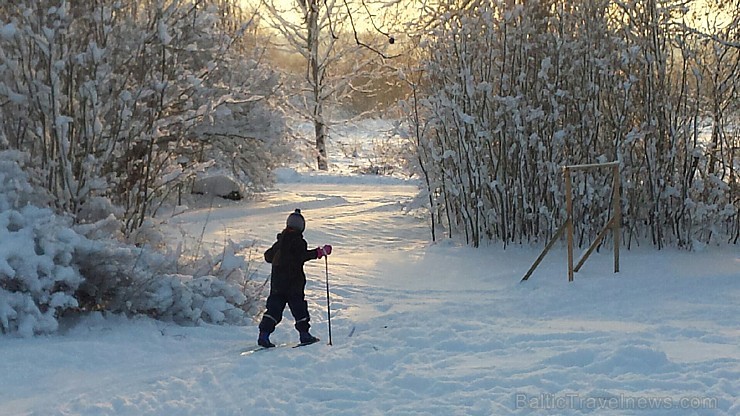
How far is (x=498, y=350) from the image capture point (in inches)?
209

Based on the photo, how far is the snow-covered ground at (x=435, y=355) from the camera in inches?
163

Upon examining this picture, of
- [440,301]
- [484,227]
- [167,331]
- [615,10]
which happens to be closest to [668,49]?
[615,10]

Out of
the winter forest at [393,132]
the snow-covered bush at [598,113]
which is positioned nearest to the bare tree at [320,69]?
the winter forest at [393,132]

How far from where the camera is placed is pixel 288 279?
6.14 metres

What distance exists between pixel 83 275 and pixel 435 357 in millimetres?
2933

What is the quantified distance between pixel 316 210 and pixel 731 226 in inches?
349

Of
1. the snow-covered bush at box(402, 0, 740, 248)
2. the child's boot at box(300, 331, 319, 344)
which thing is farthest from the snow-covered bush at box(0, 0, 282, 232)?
the snow-covered bush at box(402, 0, 740, 248)

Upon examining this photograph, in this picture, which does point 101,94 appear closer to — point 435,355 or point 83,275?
point 83,275

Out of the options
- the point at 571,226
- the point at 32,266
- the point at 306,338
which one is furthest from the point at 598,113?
the point at 32,266

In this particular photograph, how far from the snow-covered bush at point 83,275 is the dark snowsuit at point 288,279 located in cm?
79

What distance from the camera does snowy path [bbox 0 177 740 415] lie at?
414 centimetres

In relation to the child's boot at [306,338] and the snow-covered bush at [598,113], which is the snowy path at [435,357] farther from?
the snow-covered bush at [598,113]

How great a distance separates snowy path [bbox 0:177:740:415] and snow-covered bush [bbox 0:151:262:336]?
0.70 ft

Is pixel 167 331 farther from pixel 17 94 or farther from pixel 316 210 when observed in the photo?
pixel 316 210
